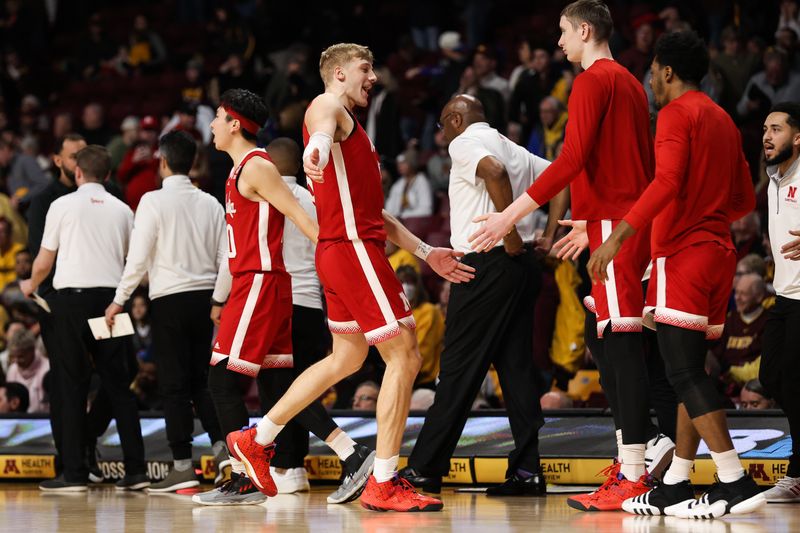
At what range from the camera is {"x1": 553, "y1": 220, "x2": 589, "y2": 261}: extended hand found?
5434mm

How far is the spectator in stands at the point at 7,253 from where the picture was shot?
12625mm

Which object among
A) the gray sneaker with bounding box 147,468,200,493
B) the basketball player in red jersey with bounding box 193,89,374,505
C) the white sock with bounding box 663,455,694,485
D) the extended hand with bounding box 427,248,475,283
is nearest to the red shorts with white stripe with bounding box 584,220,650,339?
the white sock with bounding box 663,455,694,485

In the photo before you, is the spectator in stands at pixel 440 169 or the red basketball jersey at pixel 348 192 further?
the spectator in stands at pixel 440 169

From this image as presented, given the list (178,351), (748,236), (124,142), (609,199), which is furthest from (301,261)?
(124,142)

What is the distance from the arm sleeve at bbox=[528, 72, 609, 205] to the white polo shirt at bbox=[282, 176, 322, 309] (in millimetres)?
2348

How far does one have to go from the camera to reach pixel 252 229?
21.1 ft

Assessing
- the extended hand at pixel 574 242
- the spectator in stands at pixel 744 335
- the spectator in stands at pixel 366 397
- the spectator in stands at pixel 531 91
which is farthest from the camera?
the spectator in stands at pixel 531 91

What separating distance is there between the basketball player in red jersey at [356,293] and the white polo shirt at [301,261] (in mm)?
1566

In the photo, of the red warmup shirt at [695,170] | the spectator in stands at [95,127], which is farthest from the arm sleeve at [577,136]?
the spectator in stands at [95,127]

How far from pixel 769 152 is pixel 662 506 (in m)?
2.03

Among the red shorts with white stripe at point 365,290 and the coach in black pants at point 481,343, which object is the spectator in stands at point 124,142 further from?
the red shorts with white stripe at point 365,290

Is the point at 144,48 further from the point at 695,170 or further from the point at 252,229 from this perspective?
the point at 695,170

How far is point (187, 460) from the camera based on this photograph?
7.24 m

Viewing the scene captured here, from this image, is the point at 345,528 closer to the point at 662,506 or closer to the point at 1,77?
the point at 662,506
